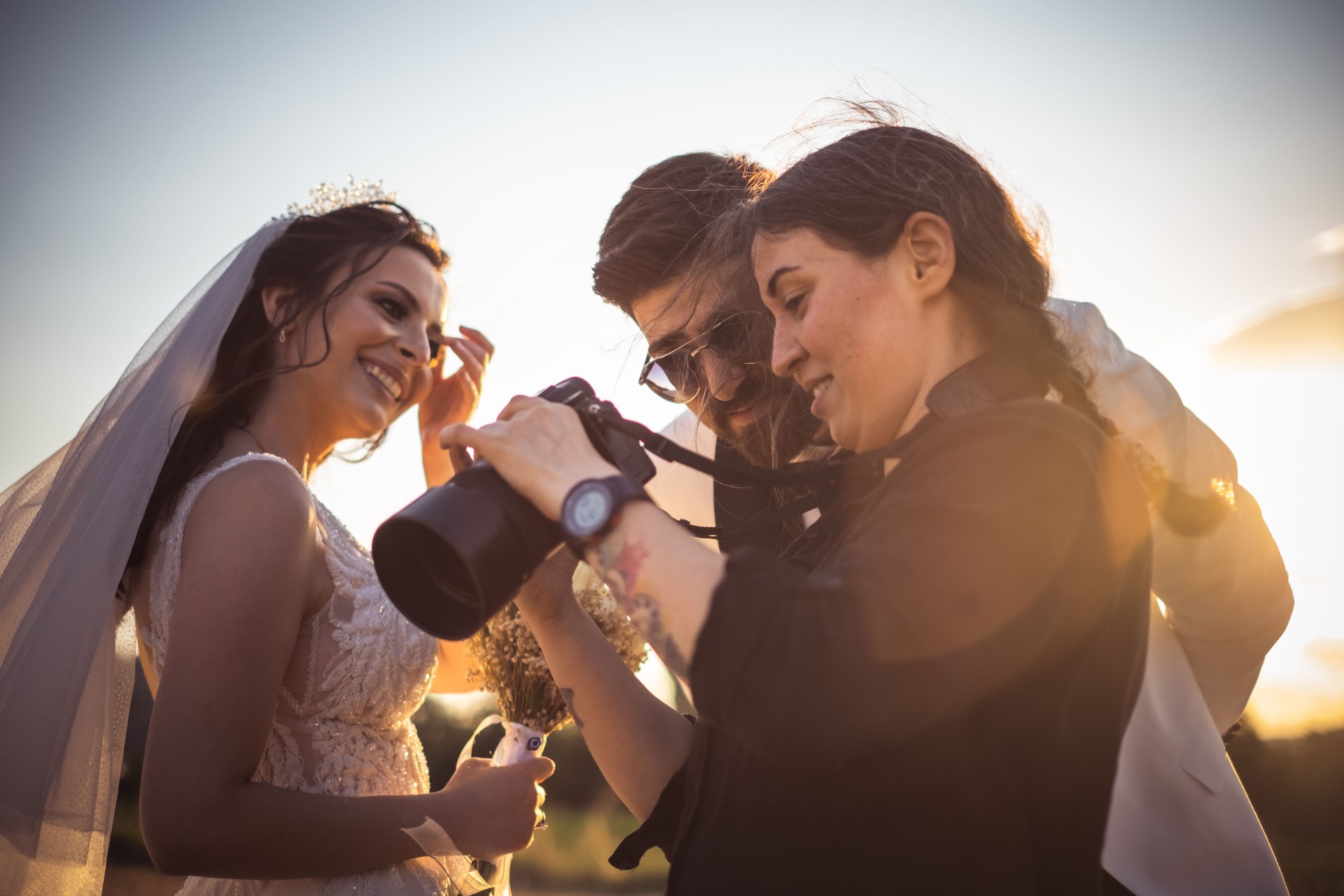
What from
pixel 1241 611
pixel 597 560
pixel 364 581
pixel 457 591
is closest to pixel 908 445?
pixel 597 560

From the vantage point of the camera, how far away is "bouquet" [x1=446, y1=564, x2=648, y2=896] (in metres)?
1.97

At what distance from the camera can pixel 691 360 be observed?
250cm

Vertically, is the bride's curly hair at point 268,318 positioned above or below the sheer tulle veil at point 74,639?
above

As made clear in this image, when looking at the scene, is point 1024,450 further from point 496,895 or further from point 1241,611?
point 496,895

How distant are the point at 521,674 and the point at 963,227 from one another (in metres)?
1.39

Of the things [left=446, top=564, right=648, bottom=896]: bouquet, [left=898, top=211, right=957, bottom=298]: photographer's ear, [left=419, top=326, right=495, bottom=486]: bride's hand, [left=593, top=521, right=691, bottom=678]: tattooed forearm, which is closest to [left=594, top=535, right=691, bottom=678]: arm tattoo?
[left=593, top=521, right=691, bottom=678]: tattooed forearm

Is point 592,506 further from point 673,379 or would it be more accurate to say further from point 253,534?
point 673,379

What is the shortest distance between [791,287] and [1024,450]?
499 mm

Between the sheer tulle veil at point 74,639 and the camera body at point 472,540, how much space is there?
0.99m

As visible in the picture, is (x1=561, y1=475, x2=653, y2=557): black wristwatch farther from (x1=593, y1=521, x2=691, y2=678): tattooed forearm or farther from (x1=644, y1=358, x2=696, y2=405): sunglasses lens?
(x1=644, y1=358, x2=696, y2=405): sunglasses lens

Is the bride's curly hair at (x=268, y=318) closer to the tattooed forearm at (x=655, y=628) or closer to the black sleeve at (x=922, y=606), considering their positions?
the tattooed forearm at (x=655, y=628)

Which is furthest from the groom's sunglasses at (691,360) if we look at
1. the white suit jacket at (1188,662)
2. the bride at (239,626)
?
the white suit jacket at (1188,662)

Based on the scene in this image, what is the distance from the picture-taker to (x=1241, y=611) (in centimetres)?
179

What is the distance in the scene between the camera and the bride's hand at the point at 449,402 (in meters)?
2.76
